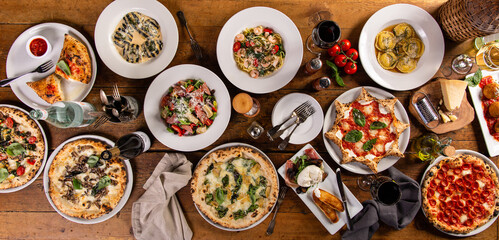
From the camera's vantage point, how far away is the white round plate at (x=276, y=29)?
3.27 metres

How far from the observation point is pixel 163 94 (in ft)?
10.8

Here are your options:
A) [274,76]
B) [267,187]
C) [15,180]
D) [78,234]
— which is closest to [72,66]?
[15,180]

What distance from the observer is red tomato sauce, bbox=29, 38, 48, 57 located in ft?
10.8

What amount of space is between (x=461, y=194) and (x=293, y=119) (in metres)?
2.63

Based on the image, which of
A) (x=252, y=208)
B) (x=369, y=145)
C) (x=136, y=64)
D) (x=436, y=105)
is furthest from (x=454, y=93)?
(x=136, y=64)

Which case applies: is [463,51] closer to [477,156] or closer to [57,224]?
[477,156]

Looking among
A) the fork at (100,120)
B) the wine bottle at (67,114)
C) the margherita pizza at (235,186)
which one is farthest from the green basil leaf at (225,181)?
the wine bottle at (67,114)

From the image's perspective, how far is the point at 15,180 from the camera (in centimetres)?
336

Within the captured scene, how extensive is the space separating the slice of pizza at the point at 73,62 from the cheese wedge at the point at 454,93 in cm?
461

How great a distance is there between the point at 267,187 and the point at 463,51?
10.8 feet

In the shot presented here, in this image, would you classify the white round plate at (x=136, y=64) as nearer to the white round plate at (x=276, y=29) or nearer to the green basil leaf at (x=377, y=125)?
the white round plate at (x=276, y=29)

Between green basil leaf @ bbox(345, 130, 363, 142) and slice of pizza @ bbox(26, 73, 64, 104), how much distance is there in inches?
143

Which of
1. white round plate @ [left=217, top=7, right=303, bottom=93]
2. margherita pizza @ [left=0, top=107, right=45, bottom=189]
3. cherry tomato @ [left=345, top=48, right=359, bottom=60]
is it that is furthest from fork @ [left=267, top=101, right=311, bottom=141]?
margherita pizza @ [left=0, top=107, right=45, bottom=189]

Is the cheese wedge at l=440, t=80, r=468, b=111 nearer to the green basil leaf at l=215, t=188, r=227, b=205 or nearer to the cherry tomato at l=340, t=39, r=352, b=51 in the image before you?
the cherry tomato at l=340, t=39, r=352, b=51
